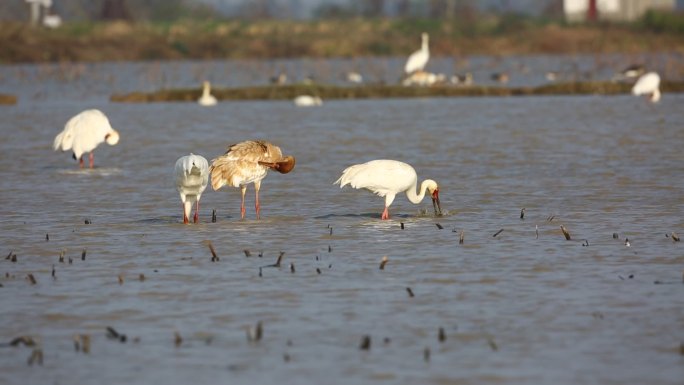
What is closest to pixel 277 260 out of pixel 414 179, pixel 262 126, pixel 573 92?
pixel 414 179

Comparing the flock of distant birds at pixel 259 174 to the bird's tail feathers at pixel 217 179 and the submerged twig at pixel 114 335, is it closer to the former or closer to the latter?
the bird's tail feathers at pixel 217 179

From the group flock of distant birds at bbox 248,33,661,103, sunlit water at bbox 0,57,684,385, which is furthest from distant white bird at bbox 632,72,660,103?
sunlit water at bbox 0,57,684,385

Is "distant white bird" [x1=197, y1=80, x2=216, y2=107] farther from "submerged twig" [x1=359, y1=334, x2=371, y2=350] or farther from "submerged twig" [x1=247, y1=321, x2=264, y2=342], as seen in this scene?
"submerged twig" [x1=359, y1=334, x2=371, y2=350]

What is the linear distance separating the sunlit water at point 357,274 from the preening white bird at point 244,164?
52 cm

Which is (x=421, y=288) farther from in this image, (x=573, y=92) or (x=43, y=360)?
(x=573, y=92)

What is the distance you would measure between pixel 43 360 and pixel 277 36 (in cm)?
7324

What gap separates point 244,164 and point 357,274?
146 inches

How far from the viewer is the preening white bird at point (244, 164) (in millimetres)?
15047

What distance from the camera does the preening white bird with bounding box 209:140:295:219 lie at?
49.4 feet

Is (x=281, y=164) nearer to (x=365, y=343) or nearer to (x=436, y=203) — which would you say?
(x=436, y=203)

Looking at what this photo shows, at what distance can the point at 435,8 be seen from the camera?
5089 inches

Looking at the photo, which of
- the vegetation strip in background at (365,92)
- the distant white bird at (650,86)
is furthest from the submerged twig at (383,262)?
the vegetation strip in background at (365,92)

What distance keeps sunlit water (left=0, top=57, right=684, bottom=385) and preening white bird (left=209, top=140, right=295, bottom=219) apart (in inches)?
20.3

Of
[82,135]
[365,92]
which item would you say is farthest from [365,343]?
[365,92]
